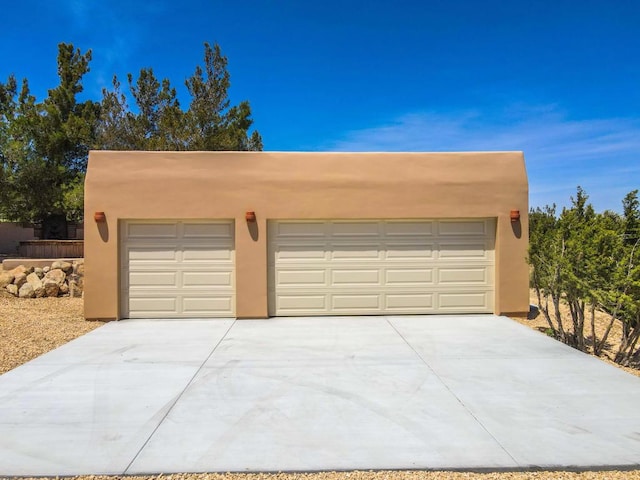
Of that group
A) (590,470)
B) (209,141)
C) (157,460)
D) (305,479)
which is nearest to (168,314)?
(157,460)

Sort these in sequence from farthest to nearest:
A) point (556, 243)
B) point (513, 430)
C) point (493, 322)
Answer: point (493, 322)
point (556, 243)
point (513, 430)

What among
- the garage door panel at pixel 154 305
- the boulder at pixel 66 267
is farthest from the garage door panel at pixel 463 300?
the boulder at pixel 66 267

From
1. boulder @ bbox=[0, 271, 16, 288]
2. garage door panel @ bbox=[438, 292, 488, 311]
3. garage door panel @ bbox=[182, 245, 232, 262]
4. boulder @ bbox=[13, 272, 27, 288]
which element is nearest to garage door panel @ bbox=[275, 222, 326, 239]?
garage door panel @ bbox=[182, 245, 232, 262]

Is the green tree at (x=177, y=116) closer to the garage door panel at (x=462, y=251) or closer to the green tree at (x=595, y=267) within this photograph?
the garage door panel at (x=462, y=251)

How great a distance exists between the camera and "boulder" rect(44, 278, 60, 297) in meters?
12.7

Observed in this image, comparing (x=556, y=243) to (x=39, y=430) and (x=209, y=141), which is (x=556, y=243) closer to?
(x=39, y=430)

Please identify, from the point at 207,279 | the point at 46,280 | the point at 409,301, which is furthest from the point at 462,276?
the point at 46,280

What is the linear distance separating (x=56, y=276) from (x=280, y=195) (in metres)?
7.66

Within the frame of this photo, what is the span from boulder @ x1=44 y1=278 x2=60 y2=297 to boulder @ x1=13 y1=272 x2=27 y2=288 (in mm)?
633

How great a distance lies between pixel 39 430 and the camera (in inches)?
164

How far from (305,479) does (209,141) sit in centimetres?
1748

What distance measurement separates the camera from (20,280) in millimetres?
12680

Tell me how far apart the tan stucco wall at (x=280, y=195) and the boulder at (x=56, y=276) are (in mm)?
3966

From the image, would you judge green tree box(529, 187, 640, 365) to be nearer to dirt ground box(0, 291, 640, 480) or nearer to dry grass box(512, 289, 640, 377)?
dry grass box(512, 289, 640, 377)
